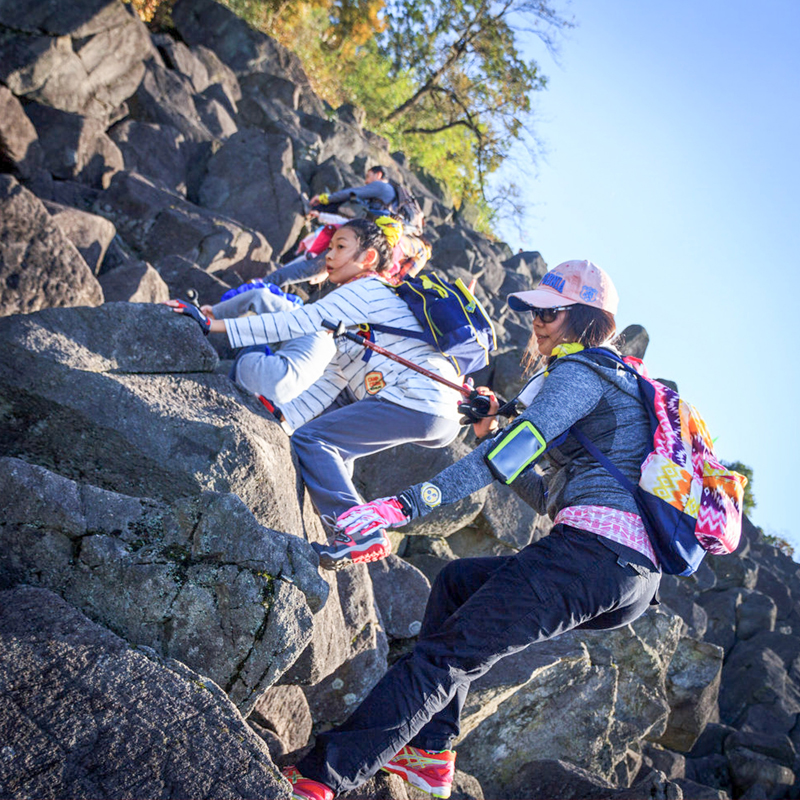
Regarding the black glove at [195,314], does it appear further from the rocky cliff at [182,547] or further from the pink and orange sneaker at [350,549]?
the pink and orange sneaker at [350,549]

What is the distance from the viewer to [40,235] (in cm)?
514

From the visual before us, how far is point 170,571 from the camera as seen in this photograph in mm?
3252

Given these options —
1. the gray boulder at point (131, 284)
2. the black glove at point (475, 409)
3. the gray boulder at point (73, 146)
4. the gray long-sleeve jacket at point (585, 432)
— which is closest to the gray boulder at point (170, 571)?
the gray long-sleeve jacket at point (585, 432)

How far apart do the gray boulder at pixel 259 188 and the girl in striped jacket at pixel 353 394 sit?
20.9ft

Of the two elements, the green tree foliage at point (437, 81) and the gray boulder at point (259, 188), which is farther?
the green tree foliage at point (437, 81)

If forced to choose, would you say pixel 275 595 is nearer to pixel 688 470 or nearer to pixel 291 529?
pixel 291 529

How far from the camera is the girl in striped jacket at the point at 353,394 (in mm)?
4766

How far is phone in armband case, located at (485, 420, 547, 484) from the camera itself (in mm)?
3059

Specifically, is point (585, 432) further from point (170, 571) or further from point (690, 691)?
point (690, 691)

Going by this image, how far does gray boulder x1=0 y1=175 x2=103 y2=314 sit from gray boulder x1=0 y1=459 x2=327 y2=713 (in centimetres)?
210

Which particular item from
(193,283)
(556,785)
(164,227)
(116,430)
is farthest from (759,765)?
(164,227)

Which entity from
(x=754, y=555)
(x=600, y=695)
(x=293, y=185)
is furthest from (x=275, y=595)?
(x=754, y=555)

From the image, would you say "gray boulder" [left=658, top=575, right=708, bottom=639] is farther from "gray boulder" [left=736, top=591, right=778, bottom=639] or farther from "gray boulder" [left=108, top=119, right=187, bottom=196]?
"gray boulder" [left=108, top=119, right=187, bottom=196]

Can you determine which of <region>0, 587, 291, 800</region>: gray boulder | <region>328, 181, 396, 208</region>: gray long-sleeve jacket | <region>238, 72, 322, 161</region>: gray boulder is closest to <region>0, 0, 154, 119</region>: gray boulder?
<region>238, 72, 322, 161</region>: gray boulder
